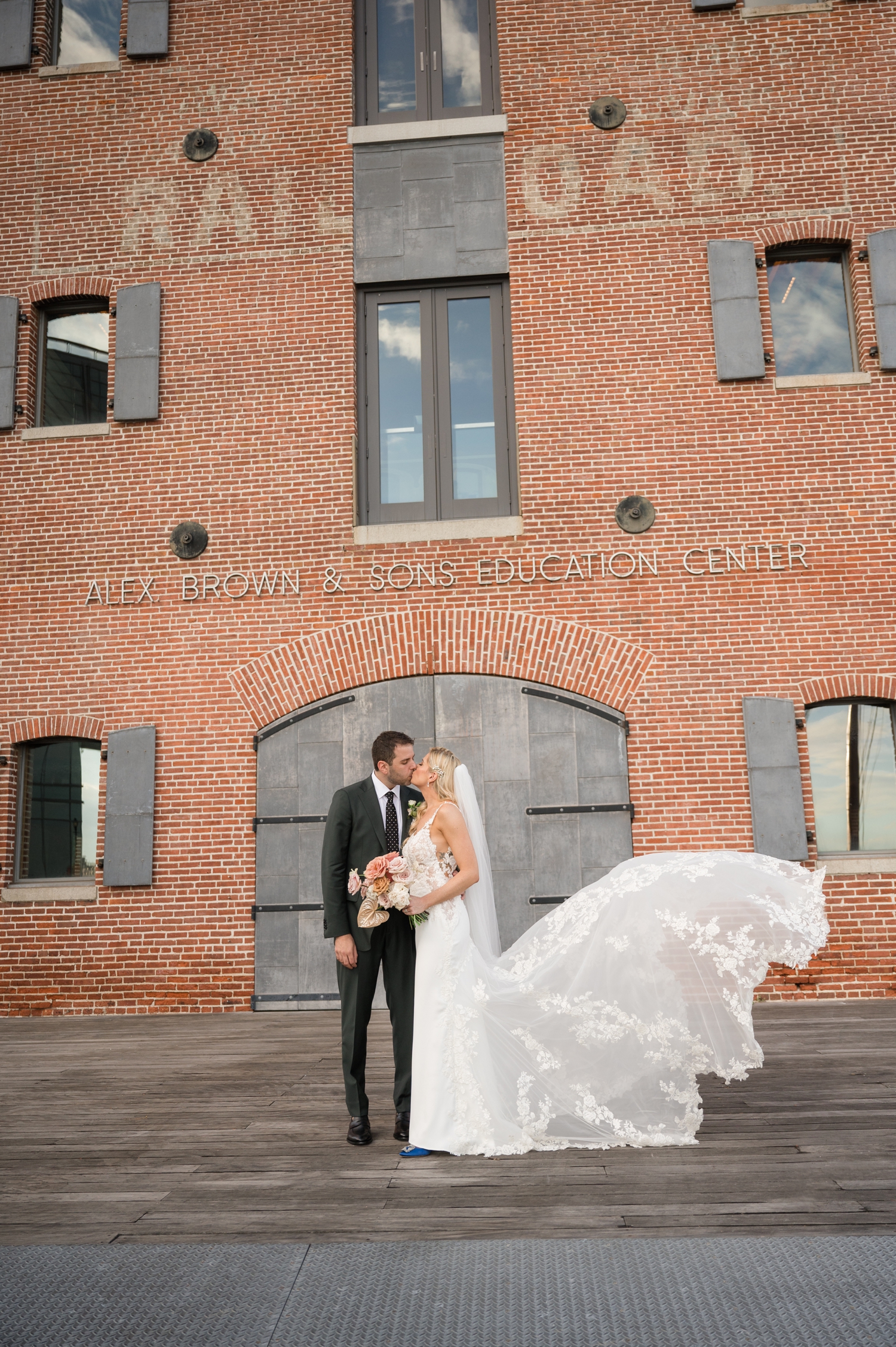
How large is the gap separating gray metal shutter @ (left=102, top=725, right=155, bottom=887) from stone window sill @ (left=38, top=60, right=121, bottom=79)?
692cm

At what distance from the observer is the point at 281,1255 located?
3361 mm

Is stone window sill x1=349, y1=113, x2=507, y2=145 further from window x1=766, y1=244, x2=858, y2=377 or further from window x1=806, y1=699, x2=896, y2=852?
window x1=806, y1=699, x2=896, y2=852

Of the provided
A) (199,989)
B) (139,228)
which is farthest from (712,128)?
(199,989)

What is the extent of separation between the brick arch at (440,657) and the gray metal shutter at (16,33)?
702 centimetres

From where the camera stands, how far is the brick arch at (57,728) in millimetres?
9820

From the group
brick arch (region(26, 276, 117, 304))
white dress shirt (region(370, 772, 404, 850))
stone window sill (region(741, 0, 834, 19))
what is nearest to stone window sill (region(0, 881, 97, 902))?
white dress shirt (region(370, 772, 404, 850))

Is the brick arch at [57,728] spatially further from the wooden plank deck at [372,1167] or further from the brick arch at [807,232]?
the brick arch at [807,232]

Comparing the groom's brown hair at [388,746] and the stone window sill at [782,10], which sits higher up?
the stone window sill at [782,10]

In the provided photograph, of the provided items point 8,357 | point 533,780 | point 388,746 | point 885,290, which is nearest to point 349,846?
point 388,746

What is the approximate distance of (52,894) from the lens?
961 cm

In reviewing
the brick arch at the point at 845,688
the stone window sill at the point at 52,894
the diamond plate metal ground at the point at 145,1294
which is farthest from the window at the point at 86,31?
the diamond plate metal ground at the point at 145,1294

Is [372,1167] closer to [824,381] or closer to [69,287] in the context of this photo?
[824,381]

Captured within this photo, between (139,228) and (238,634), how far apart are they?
4388mm

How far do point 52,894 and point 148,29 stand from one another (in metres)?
8.82
